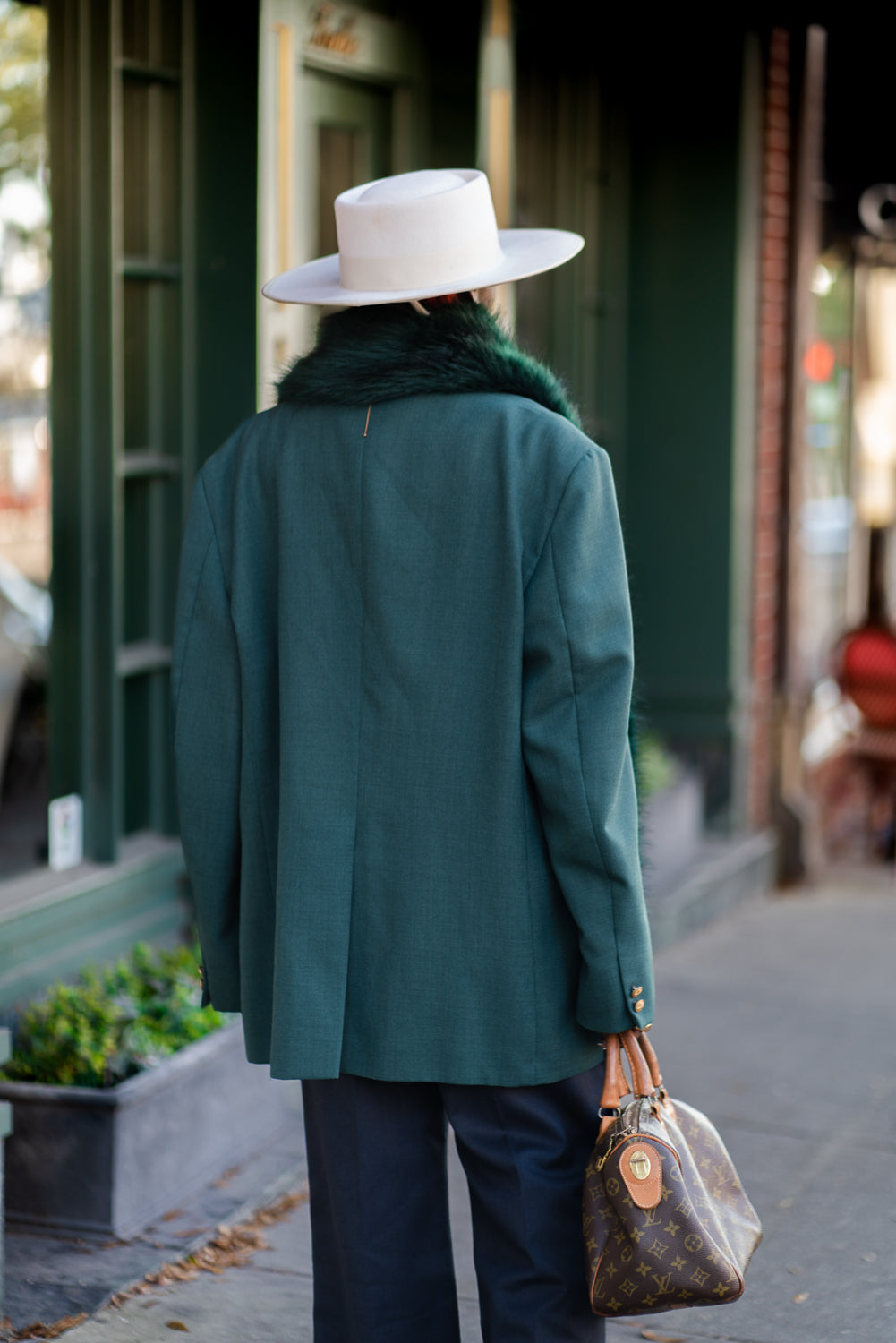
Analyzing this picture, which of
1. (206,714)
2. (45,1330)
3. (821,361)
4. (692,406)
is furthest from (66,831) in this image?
(821,361)

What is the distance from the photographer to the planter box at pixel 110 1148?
3.55m

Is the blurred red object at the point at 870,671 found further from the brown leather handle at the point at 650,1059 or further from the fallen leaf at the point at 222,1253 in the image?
the brown leather handle at the point at 650,1059

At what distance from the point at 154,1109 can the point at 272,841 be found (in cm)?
119

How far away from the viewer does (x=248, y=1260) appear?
3602mm

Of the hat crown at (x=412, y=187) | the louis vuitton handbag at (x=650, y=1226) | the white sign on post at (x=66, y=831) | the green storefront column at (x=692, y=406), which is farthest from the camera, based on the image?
the green storefront column at (x=692, y=406)

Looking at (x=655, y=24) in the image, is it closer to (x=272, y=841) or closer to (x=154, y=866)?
(x=154, y=866)

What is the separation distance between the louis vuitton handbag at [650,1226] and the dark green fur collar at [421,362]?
1.06 meters

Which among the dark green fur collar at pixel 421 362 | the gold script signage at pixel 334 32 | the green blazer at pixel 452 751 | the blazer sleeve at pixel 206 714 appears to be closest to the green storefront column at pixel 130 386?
the gold script signage at pixel 334 32

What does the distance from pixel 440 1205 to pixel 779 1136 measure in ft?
6.21

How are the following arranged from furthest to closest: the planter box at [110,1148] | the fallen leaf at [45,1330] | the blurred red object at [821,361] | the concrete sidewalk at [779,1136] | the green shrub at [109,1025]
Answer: the blurred red object at [821,361], the green shrub at [109,1025], the planter box at [110,1148], the concrete sidewalk at [779,1136], the fallen leaf at [45,1330]

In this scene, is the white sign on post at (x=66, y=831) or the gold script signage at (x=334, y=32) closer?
the white sign on post at (x=66, y=831)

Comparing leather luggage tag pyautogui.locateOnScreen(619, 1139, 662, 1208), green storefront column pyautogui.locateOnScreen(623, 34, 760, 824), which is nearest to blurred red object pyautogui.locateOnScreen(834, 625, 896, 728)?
green storefront column pyautogui.locateOnScreen(623, 34, 760, 824)

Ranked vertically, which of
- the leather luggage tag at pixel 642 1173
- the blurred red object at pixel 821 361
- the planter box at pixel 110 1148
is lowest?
the planter box at pixel 110 1148

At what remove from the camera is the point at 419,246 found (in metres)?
2.64
